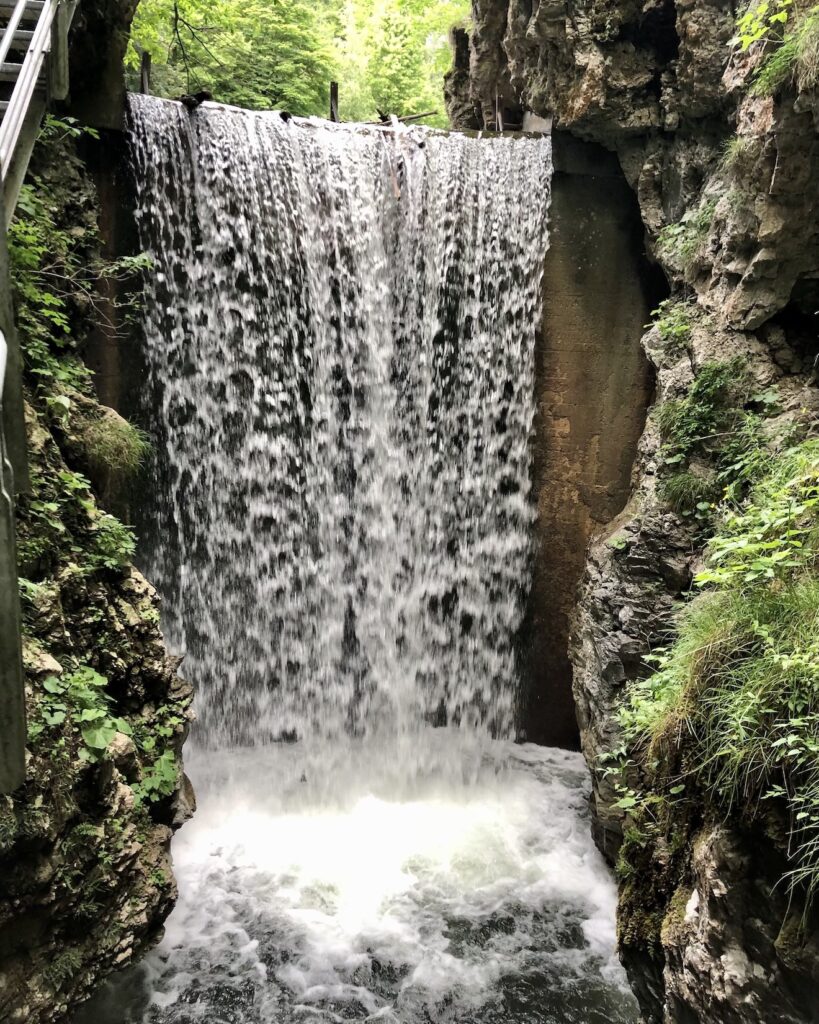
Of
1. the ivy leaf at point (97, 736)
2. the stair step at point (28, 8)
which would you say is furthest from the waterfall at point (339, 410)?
the ivy leaf at point (97, 736)

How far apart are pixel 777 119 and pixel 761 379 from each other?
172cm

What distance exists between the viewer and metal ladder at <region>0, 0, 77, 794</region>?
1843 millimetres

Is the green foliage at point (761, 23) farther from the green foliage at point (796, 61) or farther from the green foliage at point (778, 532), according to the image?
the green foliage at point (778, 532)

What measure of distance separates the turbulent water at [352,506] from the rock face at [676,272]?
2.90 ft

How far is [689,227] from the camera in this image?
19.8ft

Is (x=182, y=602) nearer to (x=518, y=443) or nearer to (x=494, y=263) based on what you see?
(x=518, y=443)

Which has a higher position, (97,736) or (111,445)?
(111,445)

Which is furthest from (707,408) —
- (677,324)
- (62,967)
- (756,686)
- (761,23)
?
(62,967)

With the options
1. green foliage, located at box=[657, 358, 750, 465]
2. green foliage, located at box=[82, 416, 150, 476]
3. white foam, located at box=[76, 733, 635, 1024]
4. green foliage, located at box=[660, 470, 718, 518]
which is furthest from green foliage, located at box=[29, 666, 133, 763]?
green foliage, located at box=[657, 358, 750, 465]

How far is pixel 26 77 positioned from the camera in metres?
3.16

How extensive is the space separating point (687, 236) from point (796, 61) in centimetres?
180

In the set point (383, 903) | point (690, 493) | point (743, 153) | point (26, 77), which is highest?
point (743, 153)

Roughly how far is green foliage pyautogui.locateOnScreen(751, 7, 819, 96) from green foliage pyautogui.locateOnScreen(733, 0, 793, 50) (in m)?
0.12

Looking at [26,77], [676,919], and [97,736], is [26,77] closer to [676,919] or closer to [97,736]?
[97,736]
